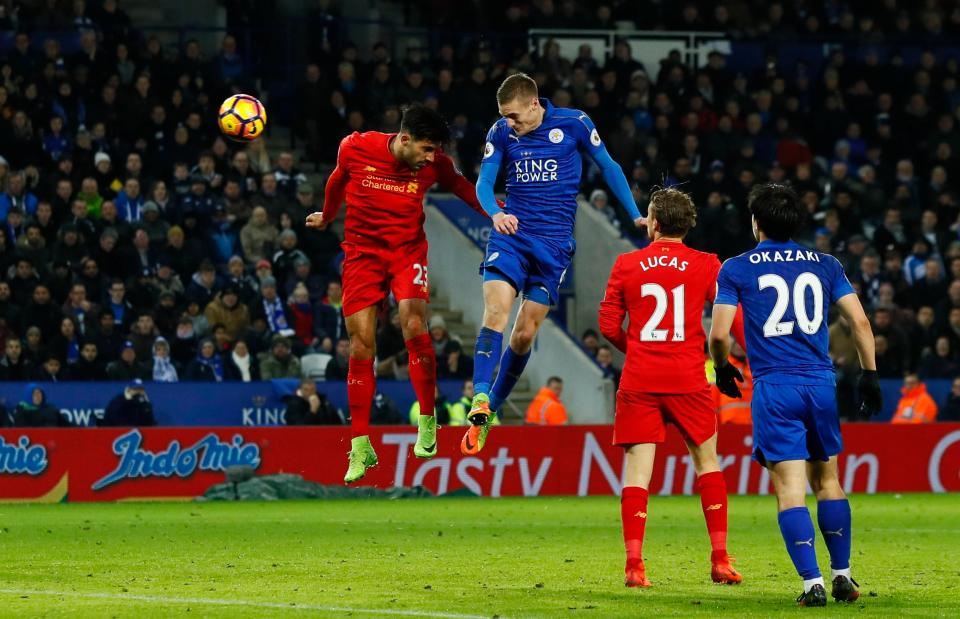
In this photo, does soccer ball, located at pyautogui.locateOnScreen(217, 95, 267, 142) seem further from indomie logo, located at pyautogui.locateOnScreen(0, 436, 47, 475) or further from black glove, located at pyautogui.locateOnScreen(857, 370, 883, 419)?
indomie logo, located at pyautogui.locateOnScreen(0, 436, 47, 475)

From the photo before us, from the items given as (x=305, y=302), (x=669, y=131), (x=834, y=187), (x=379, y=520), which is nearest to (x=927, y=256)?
(x=834, y=187)

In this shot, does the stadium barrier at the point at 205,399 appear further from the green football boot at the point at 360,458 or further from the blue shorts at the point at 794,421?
the blue shorts at the point at 794,421

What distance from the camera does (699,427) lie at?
33.5 ft

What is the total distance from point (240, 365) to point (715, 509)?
12.3 m

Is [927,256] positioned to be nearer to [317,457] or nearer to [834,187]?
[834,187]

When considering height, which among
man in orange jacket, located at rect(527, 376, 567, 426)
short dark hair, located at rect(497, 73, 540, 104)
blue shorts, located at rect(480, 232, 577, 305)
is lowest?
man in orange jacket, located at rect(527, 376, 567, 426)

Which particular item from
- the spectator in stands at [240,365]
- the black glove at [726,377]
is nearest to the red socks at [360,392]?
the black glove at [726,377]

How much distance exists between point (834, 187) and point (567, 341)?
5.81 metres

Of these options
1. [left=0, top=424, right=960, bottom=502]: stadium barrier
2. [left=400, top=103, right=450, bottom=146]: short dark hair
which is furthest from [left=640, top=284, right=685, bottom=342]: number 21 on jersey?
[left=0, top=424, right=960, bottom=502]: stadium barrier

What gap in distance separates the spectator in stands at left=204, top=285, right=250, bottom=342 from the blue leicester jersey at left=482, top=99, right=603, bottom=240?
36.1ft

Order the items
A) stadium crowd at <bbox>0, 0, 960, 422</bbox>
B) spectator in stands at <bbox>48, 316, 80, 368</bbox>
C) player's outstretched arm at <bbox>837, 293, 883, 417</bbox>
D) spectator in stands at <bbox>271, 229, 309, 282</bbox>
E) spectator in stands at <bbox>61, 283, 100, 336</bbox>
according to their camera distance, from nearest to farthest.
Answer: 1. player's outstretched arm at <bbox>837, 293, 883, 417</bbox>
2. spectator in stands at <bbox>48, 316, 80, 368</bbox>
3. spectator in stands at <bbox>61, 283, 100, 336</bbox>
4. stadium crowd at <bbox>0, 0, 960, 422</bbox>
5. spectator in stands at <bbox>271, 229, 309, 282</bbox>

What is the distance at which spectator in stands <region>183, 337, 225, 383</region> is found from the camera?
842 inches

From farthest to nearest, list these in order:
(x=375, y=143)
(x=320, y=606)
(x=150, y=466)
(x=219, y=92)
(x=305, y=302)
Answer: (x=219, y=92) < (x=305, y=302) < (x=150, y=466) < (x=375, y=143) < (x=320, y=606)

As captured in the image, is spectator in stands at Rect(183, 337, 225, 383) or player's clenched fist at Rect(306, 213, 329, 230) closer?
player's clenched fist at Rect(306, 213, 329, 230)
